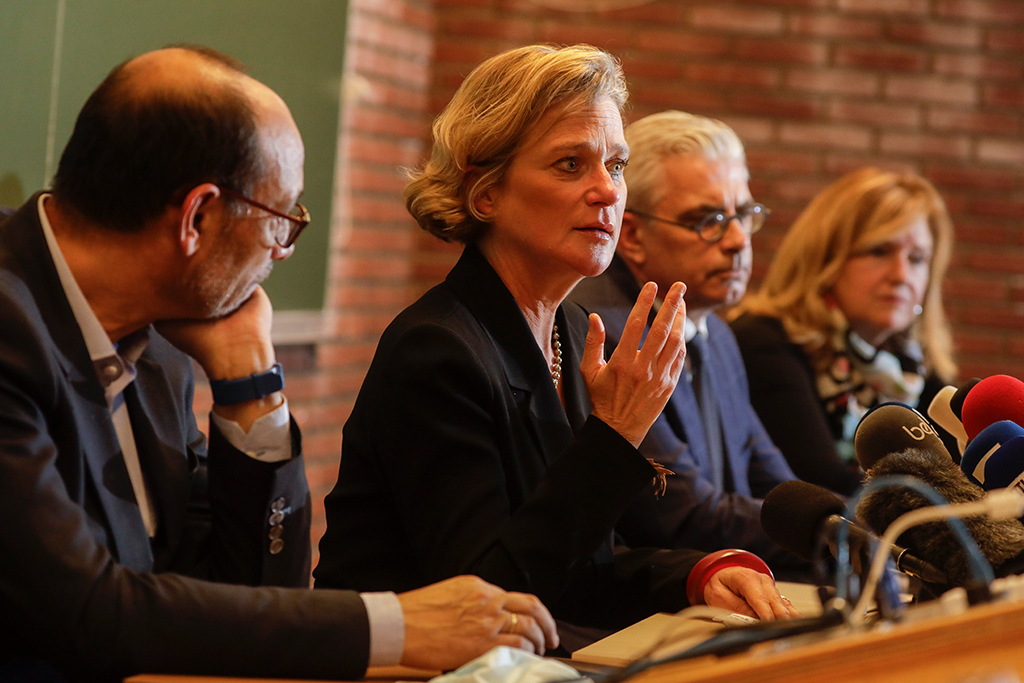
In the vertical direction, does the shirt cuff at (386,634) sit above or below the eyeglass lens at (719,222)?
below

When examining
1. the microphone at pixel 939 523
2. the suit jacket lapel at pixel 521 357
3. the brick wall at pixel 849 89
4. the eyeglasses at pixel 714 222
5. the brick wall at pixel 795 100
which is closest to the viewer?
the microphone at pixel 939 523

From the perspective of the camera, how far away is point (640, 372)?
59.5 inches

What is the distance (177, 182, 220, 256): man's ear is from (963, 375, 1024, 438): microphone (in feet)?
3.73

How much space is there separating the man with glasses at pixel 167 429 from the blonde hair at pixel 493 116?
0.84 ft

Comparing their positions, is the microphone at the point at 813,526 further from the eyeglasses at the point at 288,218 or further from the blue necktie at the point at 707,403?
the blue necktie at the point at 707,403

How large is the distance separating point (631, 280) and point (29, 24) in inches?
56.3

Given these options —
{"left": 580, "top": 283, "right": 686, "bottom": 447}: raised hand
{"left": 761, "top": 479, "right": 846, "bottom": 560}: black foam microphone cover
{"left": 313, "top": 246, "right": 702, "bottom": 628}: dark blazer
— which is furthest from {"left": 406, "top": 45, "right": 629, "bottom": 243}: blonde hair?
{"left": 761, "top": 479, "right": 846, "bottom": 560}: black foam microphone cover

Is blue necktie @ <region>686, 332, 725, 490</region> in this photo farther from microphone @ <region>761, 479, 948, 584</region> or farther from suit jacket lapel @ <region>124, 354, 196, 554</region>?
suit jacket lapel @ <region>124, 354, 196, 554</region>

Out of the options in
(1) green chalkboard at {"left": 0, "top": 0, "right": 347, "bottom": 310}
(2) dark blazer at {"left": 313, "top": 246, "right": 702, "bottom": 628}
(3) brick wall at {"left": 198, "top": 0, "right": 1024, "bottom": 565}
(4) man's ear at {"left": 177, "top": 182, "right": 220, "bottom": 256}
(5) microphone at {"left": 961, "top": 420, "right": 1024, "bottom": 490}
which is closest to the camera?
(5) microphone at {"left": 961, "top": 420, "right": 1024, "bottom": 490}

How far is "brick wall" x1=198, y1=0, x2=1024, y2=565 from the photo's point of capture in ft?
12.8

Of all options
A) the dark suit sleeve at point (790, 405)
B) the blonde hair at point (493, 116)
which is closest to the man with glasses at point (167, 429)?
the blonde hair at point (493, 116)

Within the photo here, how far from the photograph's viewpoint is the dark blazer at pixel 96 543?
47.9 inches

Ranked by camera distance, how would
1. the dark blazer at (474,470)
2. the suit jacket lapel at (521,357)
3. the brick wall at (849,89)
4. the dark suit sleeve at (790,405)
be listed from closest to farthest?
the dark blazer at (474,470) < the suit jacket lapel at (521,357) < the dark suit sleeve at (790,405) < the brick wall at (849,89)

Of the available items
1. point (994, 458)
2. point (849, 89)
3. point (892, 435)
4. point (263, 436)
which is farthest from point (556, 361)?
point (849, 89)
